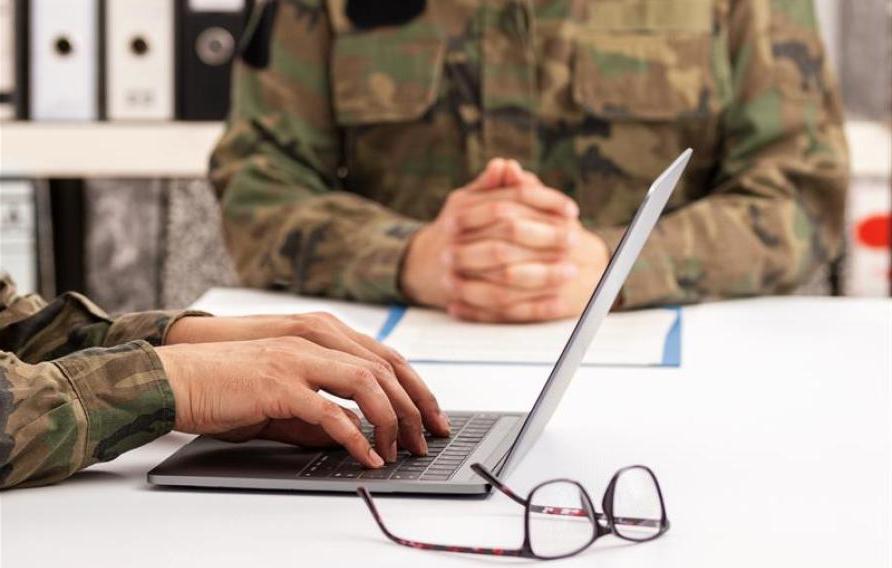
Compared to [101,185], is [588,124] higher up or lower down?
higher up

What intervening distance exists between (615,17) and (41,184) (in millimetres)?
1084

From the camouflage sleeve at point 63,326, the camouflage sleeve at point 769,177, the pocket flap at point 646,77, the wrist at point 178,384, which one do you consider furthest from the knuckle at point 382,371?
the pocket flap at point 646,77

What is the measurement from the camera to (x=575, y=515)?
752 mm

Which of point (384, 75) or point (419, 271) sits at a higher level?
point (384, 75)

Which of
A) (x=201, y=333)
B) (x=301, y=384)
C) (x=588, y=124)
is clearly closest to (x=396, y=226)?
(x=588, y=124)

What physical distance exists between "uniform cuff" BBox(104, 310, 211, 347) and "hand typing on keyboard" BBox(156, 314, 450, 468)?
0.52 ft

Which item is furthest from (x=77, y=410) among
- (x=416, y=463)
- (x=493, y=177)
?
(x=493, y=177)

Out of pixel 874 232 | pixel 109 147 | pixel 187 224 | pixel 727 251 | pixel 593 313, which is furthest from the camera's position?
pixel 187 224

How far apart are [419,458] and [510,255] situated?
56 cm

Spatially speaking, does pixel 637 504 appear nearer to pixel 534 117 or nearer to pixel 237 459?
pixel 237 459

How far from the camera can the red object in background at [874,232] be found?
91.4 inches

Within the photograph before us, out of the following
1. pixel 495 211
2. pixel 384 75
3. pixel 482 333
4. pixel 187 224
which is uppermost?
pixel 384 75

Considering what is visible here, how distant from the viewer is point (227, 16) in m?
2.21

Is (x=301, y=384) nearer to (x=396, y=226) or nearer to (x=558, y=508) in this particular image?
(x=558, y=508)
